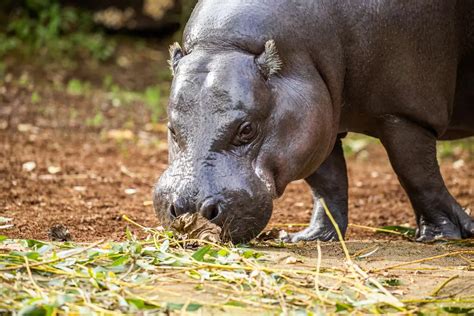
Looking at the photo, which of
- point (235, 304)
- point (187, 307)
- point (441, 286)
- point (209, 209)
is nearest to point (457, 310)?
point (441, 286)

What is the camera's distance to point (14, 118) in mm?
9961

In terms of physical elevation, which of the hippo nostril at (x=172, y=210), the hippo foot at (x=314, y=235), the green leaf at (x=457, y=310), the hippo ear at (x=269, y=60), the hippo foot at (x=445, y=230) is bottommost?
the hippo foot at (x=314, y=235)

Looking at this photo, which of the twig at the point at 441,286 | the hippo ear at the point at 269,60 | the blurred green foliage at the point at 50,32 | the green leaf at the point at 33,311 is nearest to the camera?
the green leaf at the point at 33,311

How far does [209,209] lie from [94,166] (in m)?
4.18

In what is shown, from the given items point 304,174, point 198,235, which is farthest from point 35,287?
point 304,174

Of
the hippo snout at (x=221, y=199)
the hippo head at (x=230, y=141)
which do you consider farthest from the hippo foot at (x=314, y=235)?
the hippo snout at (x=221, y=199)

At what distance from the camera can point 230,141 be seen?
4465 millimetres

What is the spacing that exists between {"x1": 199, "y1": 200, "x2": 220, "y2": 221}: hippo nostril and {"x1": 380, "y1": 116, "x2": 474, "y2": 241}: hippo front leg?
4.59 feet

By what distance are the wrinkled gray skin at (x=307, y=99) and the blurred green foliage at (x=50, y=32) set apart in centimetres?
930

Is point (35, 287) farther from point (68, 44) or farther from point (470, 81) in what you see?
point (68, 44)

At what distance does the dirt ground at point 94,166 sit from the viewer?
618 centimetres

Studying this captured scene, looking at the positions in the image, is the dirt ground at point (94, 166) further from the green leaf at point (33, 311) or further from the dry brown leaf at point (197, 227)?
the green leaf at point (33, 311)

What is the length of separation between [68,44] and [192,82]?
10.5 meters

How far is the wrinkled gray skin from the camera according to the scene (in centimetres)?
442
